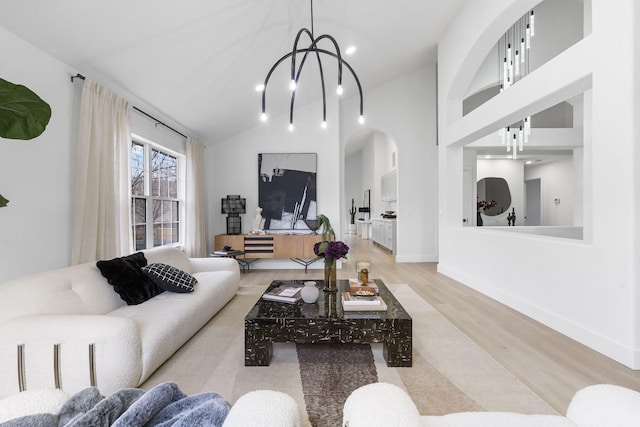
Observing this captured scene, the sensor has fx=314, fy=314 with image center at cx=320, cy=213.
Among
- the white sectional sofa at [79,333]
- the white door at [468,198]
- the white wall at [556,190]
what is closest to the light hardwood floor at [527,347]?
the white sectional sofa at [79,333]

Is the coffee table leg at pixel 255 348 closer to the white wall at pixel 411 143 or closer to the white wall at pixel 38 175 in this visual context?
the white wall at pixel 38 175

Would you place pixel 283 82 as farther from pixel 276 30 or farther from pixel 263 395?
pixel 263 395

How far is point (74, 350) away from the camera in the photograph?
5.25 feet

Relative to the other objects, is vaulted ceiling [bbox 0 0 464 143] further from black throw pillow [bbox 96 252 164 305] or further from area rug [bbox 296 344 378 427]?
area rug [bbox 296 344 378 427]

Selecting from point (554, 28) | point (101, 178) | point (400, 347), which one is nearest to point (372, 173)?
point (554, 28)

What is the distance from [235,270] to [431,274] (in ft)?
10.3

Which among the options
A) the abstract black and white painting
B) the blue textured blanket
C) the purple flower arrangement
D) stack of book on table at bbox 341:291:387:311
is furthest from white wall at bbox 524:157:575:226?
the blue textured blanket

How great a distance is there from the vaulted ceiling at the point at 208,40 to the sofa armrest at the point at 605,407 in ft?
10.9

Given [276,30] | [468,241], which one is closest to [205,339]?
[276,30]

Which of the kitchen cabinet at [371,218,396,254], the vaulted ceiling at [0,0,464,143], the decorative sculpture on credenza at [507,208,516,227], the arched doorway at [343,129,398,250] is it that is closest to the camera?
the vaulted ceiling at [0,0,464,143]

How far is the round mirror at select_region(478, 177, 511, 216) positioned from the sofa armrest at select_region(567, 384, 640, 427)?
8.82 m

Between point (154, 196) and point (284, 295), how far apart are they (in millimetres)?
2694

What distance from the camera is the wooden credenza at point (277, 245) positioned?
550 centimetres

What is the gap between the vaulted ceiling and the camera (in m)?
2.34
